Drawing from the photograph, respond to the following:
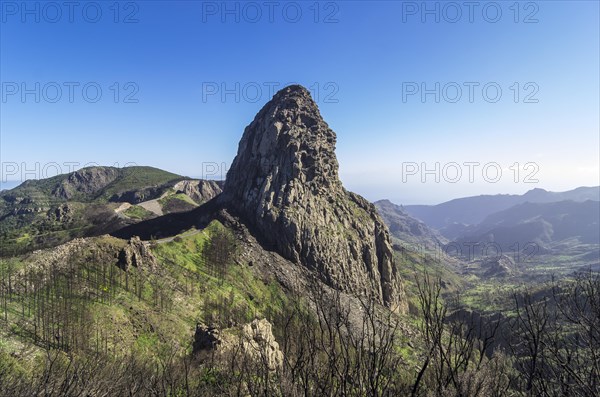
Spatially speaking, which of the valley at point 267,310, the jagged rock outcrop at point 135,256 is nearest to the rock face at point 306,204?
the valley at point 267,310

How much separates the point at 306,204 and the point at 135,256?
8759 cm

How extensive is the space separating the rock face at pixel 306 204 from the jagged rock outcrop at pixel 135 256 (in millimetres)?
62701

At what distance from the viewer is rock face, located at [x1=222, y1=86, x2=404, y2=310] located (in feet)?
505

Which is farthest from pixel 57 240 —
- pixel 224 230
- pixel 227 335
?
pixel 227 335

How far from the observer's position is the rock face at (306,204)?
154 metres

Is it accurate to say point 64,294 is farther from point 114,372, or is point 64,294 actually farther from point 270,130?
point 270,130

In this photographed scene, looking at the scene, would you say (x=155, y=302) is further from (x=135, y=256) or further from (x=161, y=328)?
(x=135, y=256)

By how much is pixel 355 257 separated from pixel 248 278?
65062mm

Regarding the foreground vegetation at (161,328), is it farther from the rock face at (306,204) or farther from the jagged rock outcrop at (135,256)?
the rock face at (306,204)

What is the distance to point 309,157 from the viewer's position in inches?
6969

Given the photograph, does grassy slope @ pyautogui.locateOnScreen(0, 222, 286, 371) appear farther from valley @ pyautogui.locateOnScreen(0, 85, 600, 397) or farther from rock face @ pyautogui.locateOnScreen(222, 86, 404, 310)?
rock face @ pyautogui.locateOnScreen(222, 86, 404, 310)

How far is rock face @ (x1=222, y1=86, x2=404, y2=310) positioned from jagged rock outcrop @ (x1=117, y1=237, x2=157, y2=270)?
62.7 meters

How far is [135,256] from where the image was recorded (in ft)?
301

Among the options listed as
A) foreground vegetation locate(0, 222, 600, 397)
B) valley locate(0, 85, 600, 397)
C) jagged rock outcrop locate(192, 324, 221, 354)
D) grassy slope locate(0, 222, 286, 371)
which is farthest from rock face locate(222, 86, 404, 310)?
jagged rock outcrop locate(192, 324, 221, 354)
